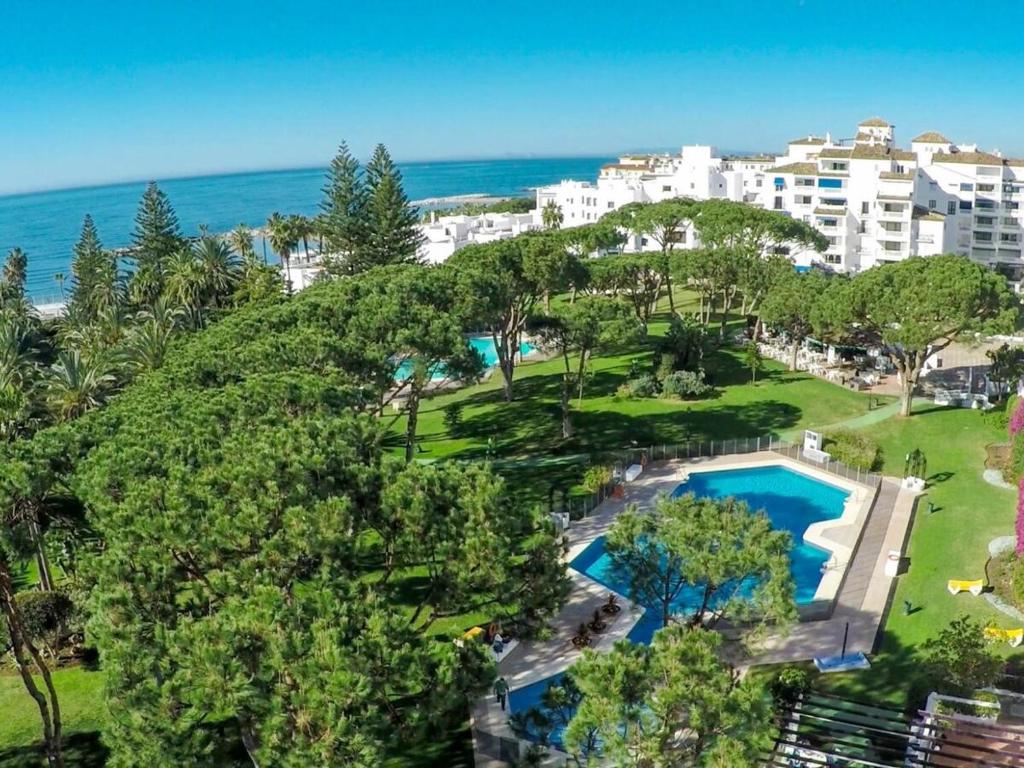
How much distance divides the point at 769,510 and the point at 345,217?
137 ft

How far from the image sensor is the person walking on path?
16.5 meters

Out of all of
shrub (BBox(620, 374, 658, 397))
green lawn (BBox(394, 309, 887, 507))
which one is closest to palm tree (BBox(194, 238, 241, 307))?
green lawn (BBox(394, 309, 887, 507))

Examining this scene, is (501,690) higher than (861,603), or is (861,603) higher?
(501,690)

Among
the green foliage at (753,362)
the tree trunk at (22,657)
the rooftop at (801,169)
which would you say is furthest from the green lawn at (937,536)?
the rooftop at (801,169)

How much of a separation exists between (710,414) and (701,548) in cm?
2067

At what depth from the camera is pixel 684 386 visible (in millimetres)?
36750

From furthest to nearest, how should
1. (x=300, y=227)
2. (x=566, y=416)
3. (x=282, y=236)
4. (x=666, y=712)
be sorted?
(x=300, y=227), (x=282, y=236), (x=566, y=416), (x=666, y=712)

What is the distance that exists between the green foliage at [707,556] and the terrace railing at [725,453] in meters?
13.4

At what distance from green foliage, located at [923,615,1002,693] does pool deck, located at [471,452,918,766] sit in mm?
2722

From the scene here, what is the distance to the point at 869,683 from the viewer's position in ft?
57.2

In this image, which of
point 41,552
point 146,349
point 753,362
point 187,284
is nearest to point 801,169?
point 753,362

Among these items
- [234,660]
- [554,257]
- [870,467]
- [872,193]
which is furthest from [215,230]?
[234,660]

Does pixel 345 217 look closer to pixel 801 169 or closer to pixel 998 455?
pixel 801 169

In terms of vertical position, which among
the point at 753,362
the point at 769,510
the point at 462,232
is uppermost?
the point at 462,232
